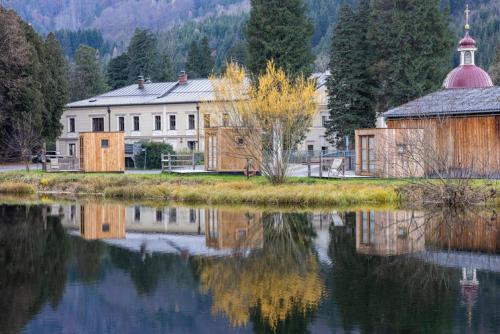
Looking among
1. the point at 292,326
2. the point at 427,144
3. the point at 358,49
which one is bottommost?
the point at 292,326

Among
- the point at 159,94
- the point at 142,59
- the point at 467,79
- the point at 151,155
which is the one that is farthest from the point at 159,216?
the point at 142,59

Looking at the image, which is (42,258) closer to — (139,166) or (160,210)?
(160,210)

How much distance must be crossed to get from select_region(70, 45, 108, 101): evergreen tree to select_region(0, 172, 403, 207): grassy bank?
38.3m

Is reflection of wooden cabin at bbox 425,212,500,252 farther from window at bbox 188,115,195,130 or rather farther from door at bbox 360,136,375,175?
window at bbox 188,115,195,130

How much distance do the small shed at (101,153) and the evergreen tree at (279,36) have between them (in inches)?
423

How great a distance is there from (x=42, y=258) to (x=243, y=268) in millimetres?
4484

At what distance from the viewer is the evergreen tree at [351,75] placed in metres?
48.7

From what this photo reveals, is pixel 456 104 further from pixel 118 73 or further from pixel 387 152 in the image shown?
pixel 118 73

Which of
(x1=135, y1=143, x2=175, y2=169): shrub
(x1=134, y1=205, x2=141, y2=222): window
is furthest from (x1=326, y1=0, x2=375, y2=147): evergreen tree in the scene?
(x1=134, y1=205, x2=141, y2=222): window

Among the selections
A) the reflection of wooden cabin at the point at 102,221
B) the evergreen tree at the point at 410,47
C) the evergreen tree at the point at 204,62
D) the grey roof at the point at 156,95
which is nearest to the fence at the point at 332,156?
the evergreen tree at the point at 410,47

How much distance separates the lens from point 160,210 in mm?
27062

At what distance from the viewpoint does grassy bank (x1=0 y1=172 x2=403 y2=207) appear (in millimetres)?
28047

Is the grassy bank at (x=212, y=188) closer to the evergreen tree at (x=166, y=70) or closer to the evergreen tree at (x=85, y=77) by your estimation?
the evergreen tree at (x=85, y=77)

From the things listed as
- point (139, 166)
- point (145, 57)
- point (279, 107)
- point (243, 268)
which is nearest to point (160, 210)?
point (279, 107)
